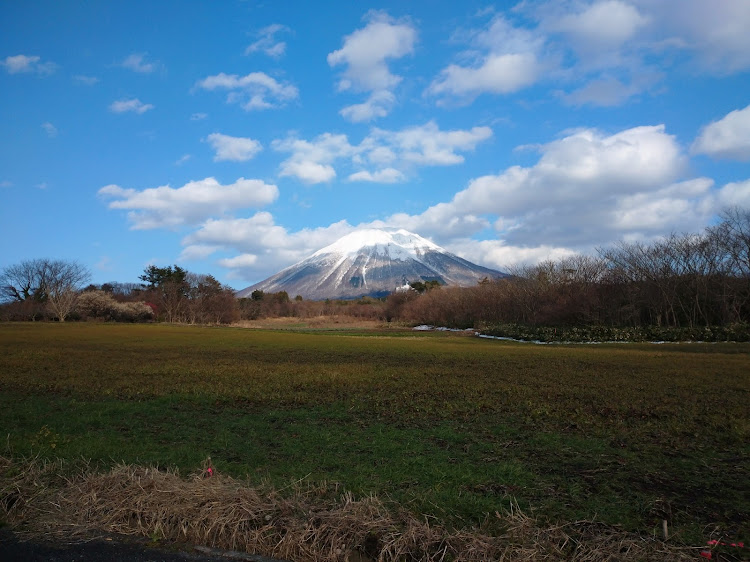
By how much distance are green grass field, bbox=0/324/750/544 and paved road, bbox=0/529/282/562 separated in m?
1.94

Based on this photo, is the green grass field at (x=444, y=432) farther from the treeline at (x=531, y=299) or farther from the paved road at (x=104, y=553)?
the treeline at (x=531, y=299)

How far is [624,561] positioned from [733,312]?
1765 inches

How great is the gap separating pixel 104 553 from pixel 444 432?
257 inches

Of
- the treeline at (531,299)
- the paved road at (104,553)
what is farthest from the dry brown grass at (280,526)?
the treeline at (531,299)

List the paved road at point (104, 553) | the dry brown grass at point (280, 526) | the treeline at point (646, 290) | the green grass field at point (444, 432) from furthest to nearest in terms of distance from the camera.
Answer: the treeline at point (646, 290) → the green grass field at point (444, 432) → the dry brown grass at point (280, 526) → the paved road at point (104, 553)

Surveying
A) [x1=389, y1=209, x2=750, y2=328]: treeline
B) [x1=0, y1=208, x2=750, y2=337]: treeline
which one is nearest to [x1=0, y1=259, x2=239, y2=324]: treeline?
[x1=0, y1=208, x2=750, y2=337]: treeline

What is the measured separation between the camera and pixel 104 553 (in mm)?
3924

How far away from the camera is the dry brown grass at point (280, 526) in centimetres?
400

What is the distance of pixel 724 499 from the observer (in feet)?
18.5

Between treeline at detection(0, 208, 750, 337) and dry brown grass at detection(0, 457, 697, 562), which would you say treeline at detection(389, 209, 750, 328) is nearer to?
treeline at detection(0, 208, 750, 337)

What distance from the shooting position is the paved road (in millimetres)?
3822

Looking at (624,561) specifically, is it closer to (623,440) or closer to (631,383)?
(623,440)

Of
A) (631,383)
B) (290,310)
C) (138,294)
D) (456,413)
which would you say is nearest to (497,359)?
(631,383)

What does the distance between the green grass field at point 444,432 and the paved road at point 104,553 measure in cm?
194
